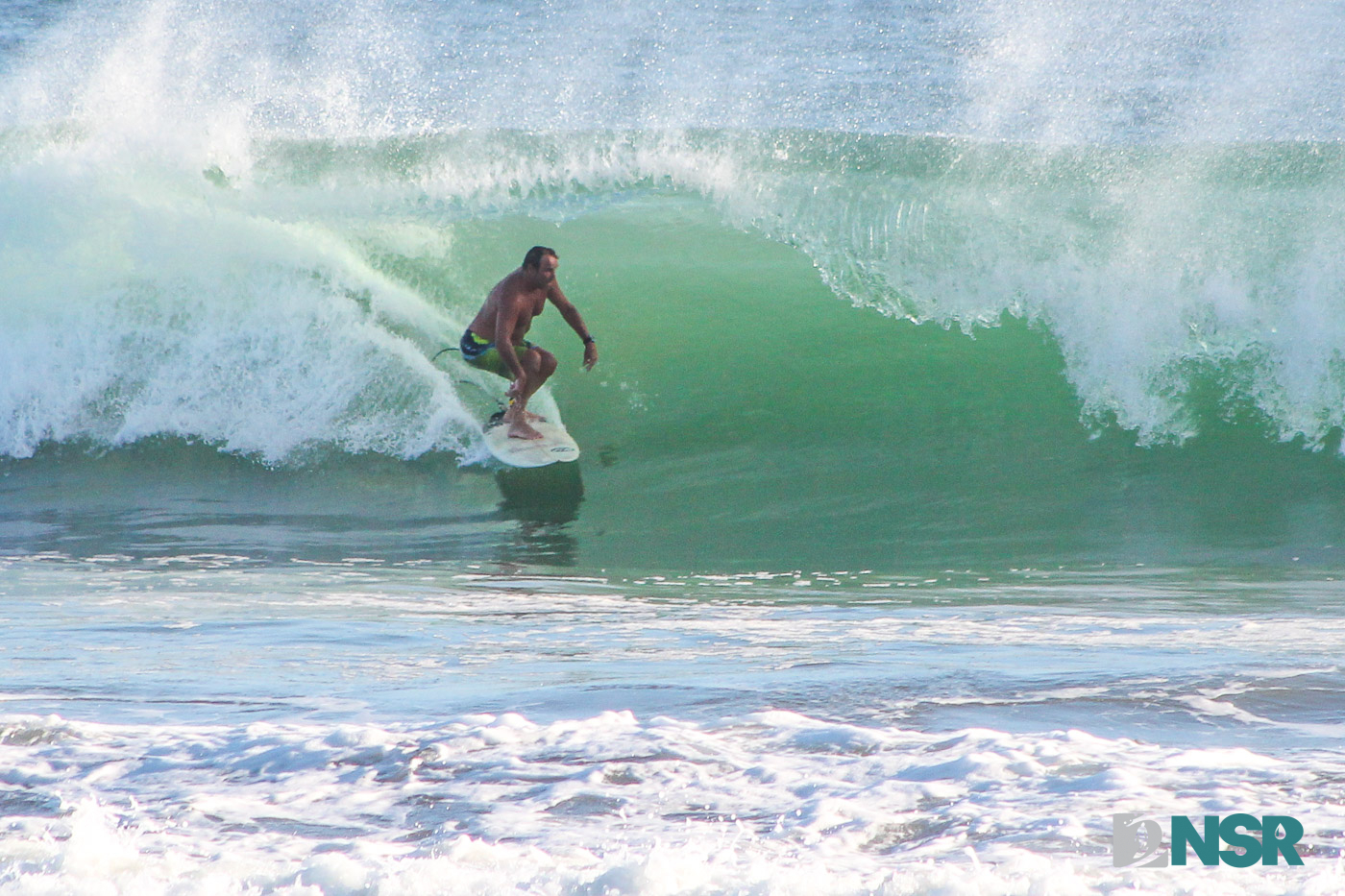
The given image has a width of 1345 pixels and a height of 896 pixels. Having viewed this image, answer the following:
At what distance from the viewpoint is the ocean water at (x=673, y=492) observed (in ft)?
6.66

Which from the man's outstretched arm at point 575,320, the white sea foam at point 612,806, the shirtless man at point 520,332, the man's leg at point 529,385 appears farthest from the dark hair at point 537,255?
the white sea foam at point 612,806

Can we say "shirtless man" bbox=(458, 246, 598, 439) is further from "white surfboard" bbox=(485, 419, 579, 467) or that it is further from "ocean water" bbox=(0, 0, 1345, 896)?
"ocean water" bbox=(0, 0, 1345, 896)

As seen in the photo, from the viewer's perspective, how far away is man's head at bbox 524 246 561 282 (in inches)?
241

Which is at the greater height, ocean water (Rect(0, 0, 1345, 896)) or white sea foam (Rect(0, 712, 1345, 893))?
ocean water (Rect(0, 0, 1345, 896))

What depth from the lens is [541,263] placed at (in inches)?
241

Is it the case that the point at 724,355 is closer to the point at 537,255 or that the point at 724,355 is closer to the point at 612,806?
the point at 537,255

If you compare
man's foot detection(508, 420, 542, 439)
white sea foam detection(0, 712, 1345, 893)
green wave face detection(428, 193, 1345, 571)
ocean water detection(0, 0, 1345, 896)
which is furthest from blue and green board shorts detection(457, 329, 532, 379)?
white sea foam detection(0, 712, 1345, 893)

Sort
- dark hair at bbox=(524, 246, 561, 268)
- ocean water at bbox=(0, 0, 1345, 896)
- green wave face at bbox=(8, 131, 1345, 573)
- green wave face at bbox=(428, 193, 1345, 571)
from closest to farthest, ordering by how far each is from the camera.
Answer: ocean water at bbox=(0, 0, 1345, 896)
green wave face at bbox=(428, 193, 1345, 571)
green wave face at bbox=(8, 131, 1345, 573)
dark hair at bbox=(524, 246, 561, 268)

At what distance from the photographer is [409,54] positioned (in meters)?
16.9

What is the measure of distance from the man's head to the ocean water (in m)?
1.07

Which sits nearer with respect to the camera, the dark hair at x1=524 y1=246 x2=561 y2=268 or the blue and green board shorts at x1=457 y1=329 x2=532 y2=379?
the dark hair at x1=524 y1=246 x2=561 y2=268

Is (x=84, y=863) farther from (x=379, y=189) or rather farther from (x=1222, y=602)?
(x=379, y=189)

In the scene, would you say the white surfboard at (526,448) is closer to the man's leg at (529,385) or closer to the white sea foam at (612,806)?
the man's leg at (529,385)

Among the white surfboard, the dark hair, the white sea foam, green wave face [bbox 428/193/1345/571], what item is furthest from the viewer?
the white surfboard
